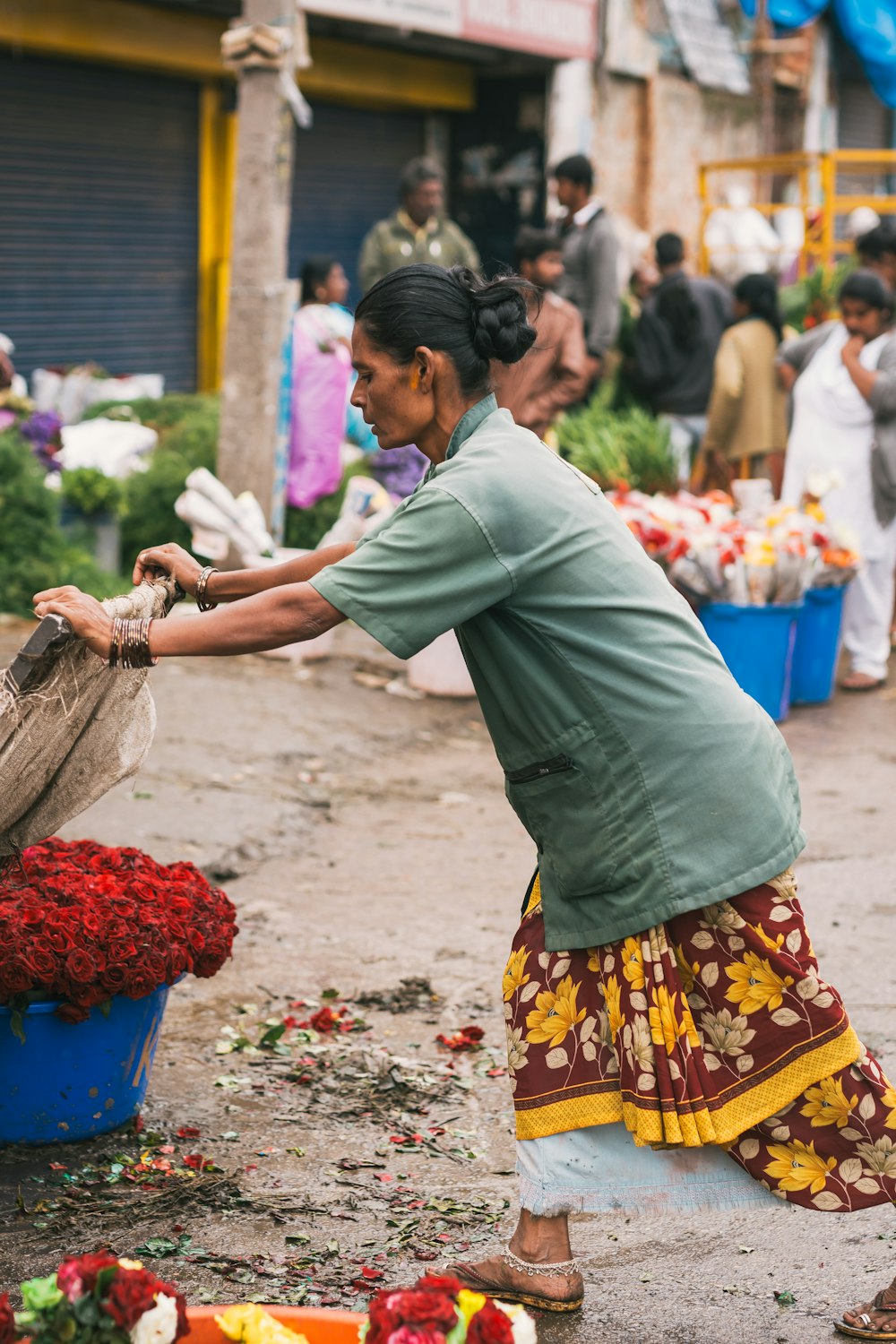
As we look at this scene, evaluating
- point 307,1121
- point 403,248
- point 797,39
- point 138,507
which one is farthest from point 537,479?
point 797,39

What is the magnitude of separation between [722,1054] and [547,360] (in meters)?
5.22

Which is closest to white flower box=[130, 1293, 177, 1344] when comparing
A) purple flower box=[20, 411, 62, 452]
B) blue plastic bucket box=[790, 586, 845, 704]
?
blue plastic bucket box=[790, 586, 845, 704]

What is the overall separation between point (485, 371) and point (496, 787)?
12.8 feet

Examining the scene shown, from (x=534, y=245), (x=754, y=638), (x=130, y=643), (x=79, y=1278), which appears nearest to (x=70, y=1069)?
(x=130, y=643)

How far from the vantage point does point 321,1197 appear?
10.7 ft

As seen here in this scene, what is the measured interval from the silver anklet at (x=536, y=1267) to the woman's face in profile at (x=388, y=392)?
141 centimetres

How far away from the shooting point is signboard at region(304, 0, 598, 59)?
36.2ft

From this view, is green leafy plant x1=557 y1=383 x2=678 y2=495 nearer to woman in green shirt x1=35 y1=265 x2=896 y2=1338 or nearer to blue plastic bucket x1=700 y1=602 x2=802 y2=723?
blue plastic bucket x1=700 y1=602 x2=802 y2=723

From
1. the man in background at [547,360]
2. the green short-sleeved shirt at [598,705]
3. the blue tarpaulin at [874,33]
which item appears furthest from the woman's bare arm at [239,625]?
the blue tarpaulin at [874,33]

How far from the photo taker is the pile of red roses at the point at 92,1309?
1.88m

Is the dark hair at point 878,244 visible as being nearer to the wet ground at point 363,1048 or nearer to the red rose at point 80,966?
the wet ground at point 363,1048

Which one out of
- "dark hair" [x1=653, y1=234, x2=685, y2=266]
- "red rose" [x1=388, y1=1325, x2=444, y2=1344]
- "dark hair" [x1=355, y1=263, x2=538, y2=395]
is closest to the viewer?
"red rose" [x1=388, y1=1325, x2=444, y2=1344]

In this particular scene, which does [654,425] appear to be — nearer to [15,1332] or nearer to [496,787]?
[496,787]

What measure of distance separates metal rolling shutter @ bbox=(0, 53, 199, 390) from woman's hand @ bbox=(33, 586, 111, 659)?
800 centimetres
